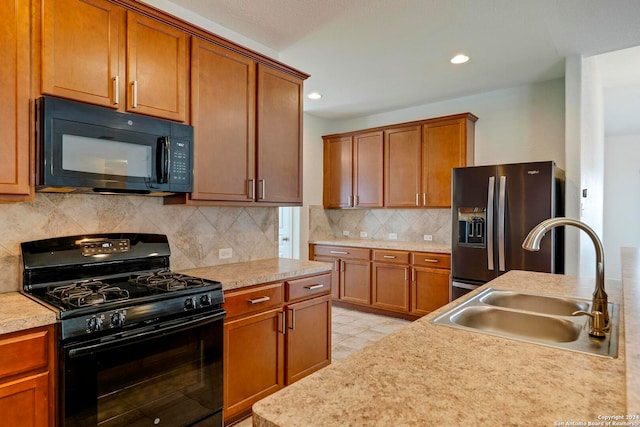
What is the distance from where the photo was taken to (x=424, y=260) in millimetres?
4156

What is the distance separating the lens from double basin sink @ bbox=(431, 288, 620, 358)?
3.70 feet

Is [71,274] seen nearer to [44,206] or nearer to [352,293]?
[44,206]

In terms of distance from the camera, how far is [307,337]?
8.54ft

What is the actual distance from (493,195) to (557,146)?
3.51ft

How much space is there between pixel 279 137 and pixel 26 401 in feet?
6.75

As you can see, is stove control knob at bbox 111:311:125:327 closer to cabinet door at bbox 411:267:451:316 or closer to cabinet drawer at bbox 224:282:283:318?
cabinet drawer at bbox 224:282:283:318

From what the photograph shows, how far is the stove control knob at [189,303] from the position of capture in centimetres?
183

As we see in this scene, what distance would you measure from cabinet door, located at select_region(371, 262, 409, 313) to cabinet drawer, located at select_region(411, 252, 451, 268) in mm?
155

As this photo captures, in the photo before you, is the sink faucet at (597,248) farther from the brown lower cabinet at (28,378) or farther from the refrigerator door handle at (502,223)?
the refrigerator door handle at (502,223)

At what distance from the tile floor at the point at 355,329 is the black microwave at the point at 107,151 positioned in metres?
2.13

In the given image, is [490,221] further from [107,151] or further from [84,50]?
[84,50]

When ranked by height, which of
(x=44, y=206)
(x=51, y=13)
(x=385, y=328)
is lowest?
(x=385, y=328)

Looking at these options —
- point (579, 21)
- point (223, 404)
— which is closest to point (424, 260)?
point (579, 21)

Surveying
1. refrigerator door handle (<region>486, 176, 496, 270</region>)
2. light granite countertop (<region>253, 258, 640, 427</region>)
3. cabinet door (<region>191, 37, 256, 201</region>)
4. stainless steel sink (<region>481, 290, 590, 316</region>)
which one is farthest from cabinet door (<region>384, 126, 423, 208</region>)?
light granite countertop (<region>253, 258, 640, 427</region>)
